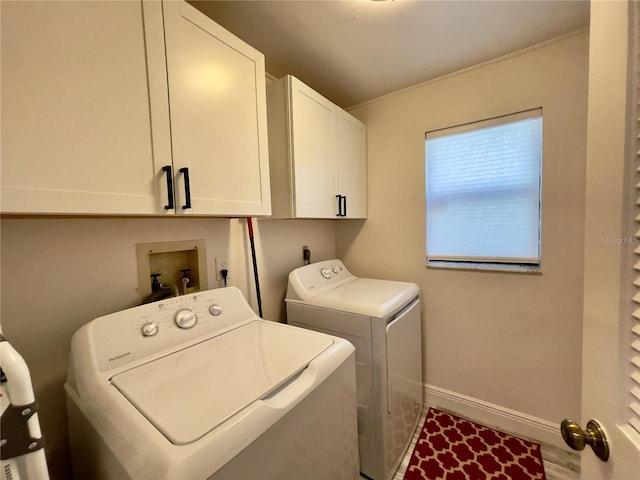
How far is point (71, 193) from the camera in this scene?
2.39ft

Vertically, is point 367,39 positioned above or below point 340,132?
above

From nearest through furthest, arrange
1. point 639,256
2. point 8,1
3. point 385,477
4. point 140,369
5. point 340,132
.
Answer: point 639,256, point 8,1, point 140,369, point 385,477, point 340,132

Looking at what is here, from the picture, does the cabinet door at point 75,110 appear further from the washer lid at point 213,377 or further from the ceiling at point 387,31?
the ceiling at point 387,31

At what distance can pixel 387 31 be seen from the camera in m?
1.40

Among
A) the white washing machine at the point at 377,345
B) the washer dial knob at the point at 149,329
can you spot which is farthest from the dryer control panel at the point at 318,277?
A: the washer dial knob at the point at 149,329

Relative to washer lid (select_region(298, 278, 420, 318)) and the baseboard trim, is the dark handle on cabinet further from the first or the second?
the baseboard trim

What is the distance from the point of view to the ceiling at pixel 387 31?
4.08ft

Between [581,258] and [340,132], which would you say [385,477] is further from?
[340,132]

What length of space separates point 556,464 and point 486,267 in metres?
1.17

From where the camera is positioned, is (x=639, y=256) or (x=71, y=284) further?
(x=71, y=284)

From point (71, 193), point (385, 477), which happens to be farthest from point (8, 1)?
point (385, 477)

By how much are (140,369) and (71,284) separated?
0.47m

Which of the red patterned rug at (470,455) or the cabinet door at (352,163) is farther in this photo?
the cabinet door at (352,163)

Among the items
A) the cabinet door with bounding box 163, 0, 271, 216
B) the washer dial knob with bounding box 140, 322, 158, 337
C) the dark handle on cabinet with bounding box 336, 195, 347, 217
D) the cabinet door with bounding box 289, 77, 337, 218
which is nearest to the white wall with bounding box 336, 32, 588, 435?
the dark handle on cabinet with bounding box 336, 195, 347, 217
